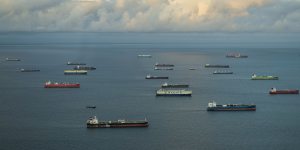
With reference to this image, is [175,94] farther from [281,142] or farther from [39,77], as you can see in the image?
[39,77]

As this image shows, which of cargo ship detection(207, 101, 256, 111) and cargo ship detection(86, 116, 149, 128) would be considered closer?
cargo ship detection(86, 116, 149, 128)

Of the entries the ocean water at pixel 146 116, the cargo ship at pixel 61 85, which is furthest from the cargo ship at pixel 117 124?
the cargo ship at pixel 61 85

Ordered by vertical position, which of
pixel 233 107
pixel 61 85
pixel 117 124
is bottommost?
pixel 117 124

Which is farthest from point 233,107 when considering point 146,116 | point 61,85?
point 61,85

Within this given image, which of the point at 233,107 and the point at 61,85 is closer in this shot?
the point at 233,107

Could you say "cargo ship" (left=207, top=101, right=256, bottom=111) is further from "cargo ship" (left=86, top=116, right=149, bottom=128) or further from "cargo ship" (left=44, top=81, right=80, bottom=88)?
"cargo ship" (left=44, top=81, right=80, bottom=88)

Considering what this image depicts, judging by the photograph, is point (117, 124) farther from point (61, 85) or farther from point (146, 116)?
point (61, 85)

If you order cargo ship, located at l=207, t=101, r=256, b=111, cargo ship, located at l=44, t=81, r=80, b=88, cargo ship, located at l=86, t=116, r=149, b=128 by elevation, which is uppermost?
cargo ship, located at l=44, t=81, r=80, b=88

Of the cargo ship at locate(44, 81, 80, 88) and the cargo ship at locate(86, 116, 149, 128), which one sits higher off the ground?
the cargo ship at locate(44, 81, 80, 88)

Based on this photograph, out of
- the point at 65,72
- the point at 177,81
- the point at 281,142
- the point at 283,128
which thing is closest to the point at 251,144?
the point at 281,142

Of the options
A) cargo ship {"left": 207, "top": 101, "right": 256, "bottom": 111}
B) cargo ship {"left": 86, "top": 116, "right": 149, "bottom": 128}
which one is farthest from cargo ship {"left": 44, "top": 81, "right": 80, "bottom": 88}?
cargo ship {"left": 86, "top": 116, "right": 149, "bottom": 128}

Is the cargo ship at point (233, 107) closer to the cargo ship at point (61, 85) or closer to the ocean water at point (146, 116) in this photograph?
the ocean water at point (146, 116)
